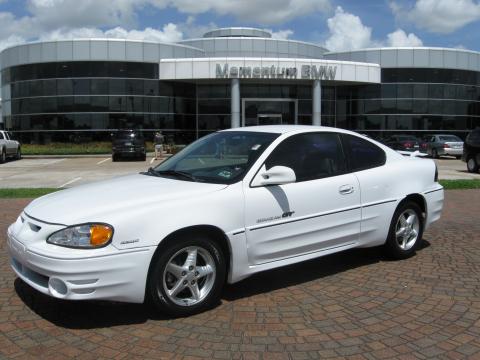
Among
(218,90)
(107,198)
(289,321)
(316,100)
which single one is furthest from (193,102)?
(289,321)

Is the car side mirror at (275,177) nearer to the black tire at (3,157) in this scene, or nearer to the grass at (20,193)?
the grass at (20,193)

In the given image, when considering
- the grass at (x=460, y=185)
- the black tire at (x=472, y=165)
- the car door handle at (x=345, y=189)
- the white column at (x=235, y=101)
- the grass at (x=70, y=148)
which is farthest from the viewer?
the white column at (x=235, y=101)

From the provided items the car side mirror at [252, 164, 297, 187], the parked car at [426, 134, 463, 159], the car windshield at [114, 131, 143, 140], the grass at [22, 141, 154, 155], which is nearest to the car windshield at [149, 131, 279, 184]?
the car side mirror at [252, 164, 297, 187]

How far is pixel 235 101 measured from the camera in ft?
126

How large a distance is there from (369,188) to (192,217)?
2.25 meters

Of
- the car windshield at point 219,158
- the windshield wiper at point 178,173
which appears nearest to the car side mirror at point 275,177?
the car windshield at point 219,158

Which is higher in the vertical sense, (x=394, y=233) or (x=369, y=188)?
(x=369, y=188)

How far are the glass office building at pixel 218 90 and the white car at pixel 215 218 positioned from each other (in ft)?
108

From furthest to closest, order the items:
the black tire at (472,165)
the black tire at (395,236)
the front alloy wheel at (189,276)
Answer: the black tire at (472,165)
the black tire at (395,236)
the front alloy wheel at (189,276)

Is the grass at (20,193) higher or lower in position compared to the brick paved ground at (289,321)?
higher

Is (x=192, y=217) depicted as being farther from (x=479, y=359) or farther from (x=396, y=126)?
(x=396, y=126)

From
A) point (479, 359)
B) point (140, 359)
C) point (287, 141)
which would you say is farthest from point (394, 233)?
point (140, 359)

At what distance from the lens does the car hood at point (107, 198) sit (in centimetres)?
412

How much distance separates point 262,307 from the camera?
15.1 ft
